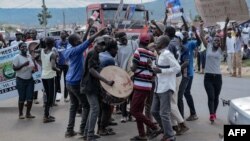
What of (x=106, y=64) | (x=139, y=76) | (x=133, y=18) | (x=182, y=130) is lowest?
(x=182, y=130)

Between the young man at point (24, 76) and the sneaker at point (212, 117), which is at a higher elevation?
the young man at point (24, 76)

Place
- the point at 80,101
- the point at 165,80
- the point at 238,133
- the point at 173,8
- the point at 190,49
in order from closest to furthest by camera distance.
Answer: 1. the point at 238,133
2. the point at 165,80
3. the point at 80,101
4. the point at 190,49
5. the point at 173,8

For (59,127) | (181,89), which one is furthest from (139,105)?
(59,127)

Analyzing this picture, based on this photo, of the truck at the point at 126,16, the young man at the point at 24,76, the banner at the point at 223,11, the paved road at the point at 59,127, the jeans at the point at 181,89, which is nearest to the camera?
the paved road at the point at 59,127

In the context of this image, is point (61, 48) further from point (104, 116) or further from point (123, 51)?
point (104, 116)

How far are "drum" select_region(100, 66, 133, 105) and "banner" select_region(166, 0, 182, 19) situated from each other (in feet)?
8.94

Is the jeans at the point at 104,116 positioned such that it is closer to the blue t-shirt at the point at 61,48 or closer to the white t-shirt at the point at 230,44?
the blue t-shirt at the point at 61,48

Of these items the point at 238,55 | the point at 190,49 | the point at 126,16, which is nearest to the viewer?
the point at 190,49

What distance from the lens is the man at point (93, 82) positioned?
6.61 meters

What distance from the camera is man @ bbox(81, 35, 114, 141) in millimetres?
6613

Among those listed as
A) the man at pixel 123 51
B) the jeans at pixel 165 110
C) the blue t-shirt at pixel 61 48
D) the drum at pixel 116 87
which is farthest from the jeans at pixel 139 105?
the blue t-shirt at pixel 61 48

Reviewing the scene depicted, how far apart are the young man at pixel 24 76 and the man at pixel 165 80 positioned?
12.1 feet

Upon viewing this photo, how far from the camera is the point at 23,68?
919 centimetres

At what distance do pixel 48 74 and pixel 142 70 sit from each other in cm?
265
